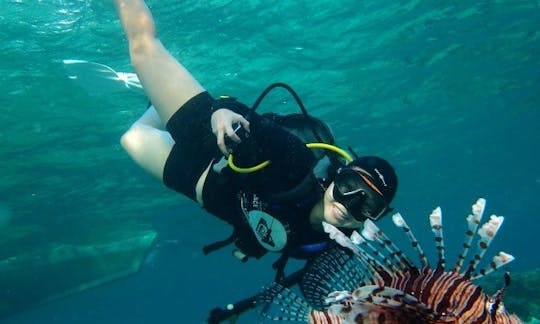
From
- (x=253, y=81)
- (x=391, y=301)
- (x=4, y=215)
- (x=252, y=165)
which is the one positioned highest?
(x=391, y=301)

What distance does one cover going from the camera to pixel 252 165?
3934 millimetres

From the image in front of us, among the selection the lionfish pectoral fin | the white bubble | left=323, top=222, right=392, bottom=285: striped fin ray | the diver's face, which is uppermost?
the lionfish pectoral fin

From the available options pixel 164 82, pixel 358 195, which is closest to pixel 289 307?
pixel 358 195

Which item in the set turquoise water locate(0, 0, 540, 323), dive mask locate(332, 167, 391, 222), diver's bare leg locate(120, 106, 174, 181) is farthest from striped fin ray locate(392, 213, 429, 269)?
turquoise water locate(0, 0, 540, 323)

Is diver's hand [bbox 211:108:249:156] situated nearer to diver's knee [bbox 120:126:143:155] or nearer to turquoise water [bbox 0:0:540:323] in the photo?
diver's knee [bbox 120:126:143:155]

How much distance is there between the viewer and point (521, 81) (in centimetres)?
2034

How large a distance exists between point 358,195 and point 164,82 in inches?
100

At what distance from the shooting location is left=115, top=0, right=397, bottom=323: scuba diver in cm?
365

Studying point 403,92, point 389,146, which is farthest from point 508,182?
point 403,92

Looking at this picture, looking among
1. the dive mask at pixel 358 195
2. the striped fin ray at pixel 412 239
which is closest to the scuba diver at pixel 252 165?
the dive mask at pixel 358 195

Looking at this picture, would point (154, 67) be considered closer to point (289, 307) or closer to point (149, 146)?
point (149, 146)

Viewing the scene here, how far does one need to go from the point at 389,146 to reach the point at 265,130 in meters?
22.1

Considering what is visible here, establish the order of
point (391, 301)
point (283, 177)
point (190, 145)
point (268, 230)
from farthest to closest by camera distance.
Answer: 1. point (190, 145)
2. point (268, 230)
3. point (283, 177)
4. point (391, 301)

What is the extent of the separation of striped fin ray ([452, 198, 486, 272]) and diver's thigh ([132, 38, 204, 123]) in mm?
3523
